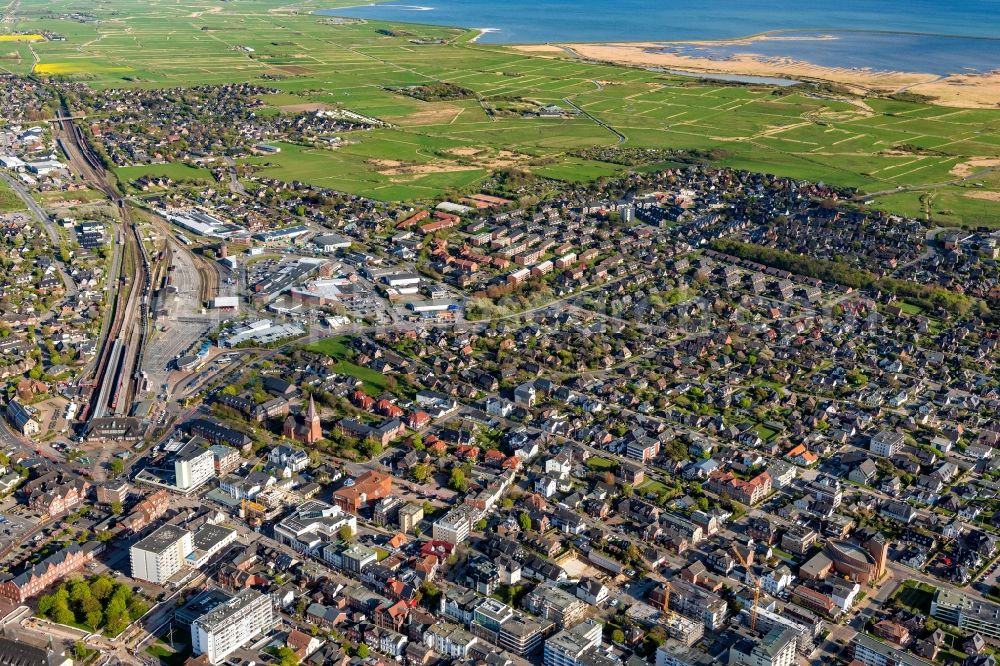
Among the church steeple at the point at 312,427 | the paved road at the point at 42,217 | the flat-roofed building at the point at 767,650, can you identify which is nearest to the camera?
the flat-roofed building at the point at 767,650

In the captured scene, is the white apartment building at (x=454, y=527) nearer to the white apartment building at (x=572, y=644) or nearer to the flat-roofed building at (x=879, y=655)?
the white apartment building at (x=572, y=644)

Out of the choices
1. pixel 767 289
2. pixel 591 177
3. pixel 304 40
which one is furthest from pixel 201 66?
pixel 767 289

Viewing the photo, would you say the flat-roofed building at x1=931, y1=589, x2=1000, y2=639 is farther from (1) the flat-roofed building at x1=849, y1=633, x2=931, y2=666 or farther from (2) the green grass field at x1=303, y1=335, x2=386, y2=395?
(2) the green grass field at x1=303, y1=335, x2=386, y2=395

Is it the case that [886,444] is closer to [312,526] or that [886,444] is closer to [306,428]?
[312,526]

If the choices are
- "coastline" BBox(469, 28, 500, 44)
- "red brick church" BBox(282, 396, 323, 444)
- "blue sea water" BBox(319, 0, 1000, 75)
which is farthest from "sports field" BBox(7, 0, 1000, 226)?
"red brick church" BBox(282, 396, 323, 444)

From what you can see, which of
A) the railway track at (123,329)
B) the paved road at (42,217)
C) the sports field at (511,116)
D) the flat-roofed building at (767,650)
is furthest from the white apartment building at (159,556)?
the sports field at (511,116)

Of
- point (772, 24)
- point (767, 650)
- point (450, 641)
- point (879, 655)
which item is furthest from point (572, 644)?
point (772, 24)
